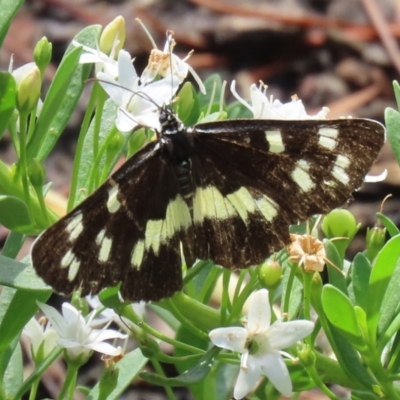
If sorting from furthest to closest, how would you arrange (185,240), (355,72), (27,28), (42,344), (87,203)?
(27,28), (355,72), (42,344), (185,240), (87,203)

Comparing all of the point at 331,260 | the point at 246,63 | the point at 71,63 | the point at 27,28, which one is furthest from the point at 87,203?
the point at 27,28

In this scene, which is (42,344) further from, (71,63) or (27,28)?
(27,28)

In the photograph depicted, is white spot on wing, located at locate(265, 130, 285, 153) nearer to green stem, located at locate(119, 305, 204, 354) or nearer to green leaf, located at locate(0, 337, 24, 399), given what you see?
green stem, located at locate(119, 305, 204, 354)

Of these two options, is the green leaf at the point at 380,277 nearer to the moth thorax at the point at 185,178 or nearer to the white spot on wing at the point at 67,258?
the moth thorax at the point at 185,178

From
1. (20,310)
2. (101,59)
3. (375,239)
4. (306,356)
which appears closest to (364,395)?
(306,356)

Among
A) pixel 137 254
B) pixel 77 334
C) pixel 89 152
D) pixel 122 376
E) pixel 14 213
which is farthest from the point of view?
pixel 122 376

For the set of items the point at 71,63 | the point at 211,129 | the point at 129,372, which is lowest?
the point at 129,372

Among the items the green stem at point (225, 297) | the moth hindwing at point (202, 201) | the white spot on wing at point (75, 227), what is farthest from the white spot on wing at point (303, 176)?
the white spot on wing at point (75, 227)

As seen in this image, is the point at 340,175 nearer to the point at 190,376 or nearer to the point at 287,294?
the point at 287,294
